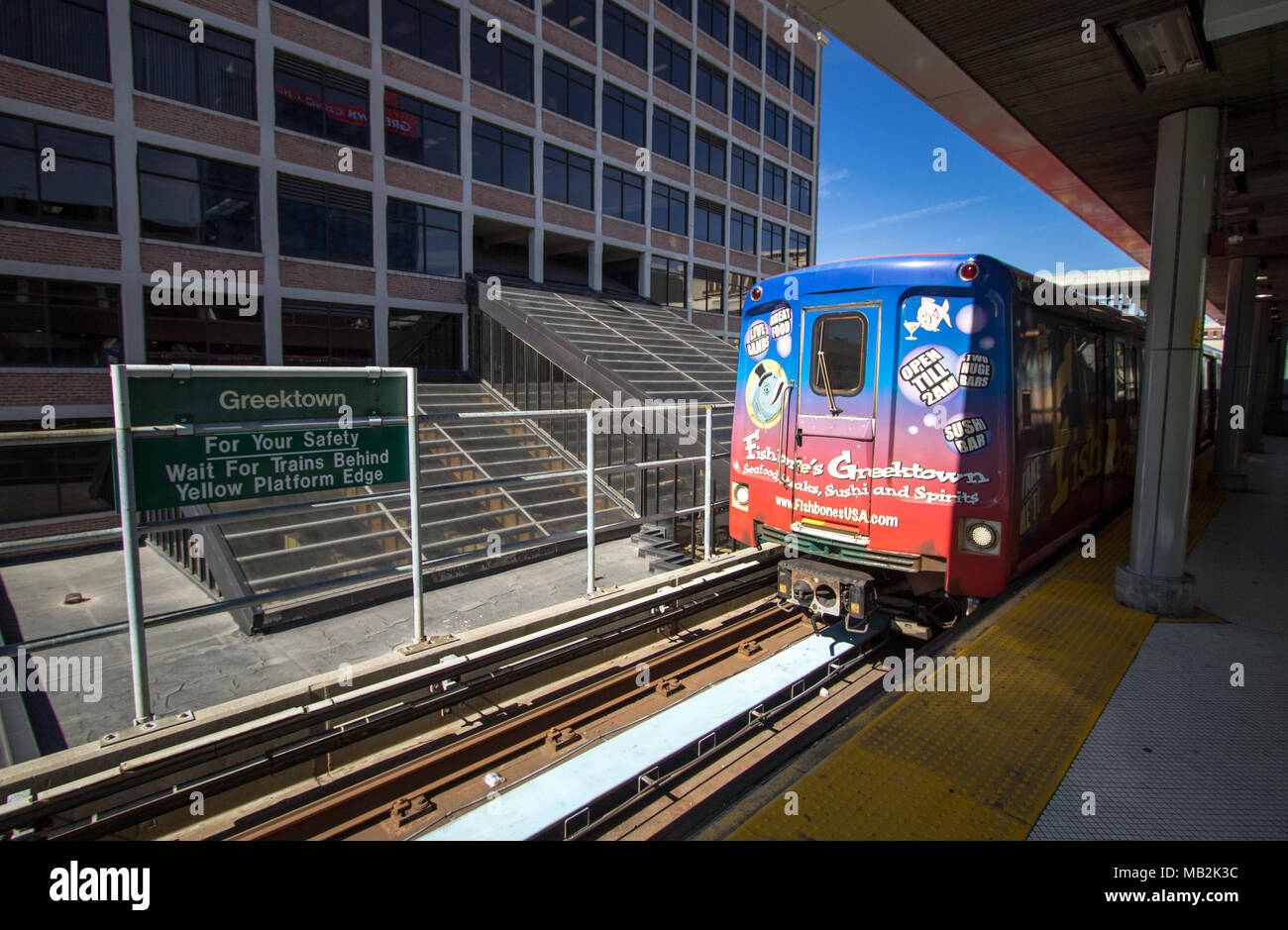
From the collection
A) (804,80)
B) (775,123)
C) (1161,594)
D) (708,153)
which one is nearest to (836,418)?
(1161,594)

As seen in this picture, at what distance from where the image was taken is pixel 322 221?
61.1ft

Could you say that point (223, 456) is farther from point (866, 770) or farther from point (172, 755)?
point (866, 770)

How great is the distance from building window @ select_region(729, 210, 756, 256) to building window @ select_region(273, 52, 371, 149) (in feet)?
64.0

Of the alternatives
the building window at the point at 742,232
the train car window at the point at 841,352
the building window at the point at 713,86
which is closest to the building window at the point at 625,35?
the building window at the point at 713,86

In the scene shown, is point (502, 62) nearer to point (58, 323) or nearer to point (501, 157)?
point (501, 157)

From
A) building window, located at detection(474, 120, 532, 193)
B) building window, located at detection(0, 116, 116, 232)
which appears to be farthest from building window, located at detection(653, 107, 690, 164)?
building window, located at detection(0, 116, 116, 232)

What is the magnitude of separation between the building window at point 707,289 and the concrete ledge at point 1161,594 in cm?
2777

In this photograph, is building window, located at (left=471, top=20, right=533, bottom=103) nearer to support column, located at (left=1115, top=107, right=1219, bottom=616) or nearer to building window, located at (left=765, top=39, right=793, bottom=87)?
building window, located at (left=765, top=39, right=793, bottom=87)

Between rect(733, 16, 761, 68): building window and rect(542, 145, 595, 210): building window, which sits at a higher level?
rect(733, 16, 761, 68): building window

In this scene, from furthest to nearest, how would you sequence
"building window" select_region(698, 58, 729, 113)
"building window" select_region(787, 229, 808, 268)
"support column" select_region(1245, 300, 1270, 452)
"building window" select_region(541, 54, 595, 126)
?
"building window" select_region(787, 229, 808, 268) → "building window" select_region(698, 58, 729, 113) → "building window" select_region(541, 54, 595, 126) → "support column" select_region(1245, 300, 1270, 452)

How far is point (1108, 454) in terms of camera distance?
8352 mm

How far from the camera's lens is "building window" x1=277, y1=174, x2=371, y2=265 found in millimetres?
17906

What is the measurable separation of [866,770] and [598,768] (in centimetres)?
168

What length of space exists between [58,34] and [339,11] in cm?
682
